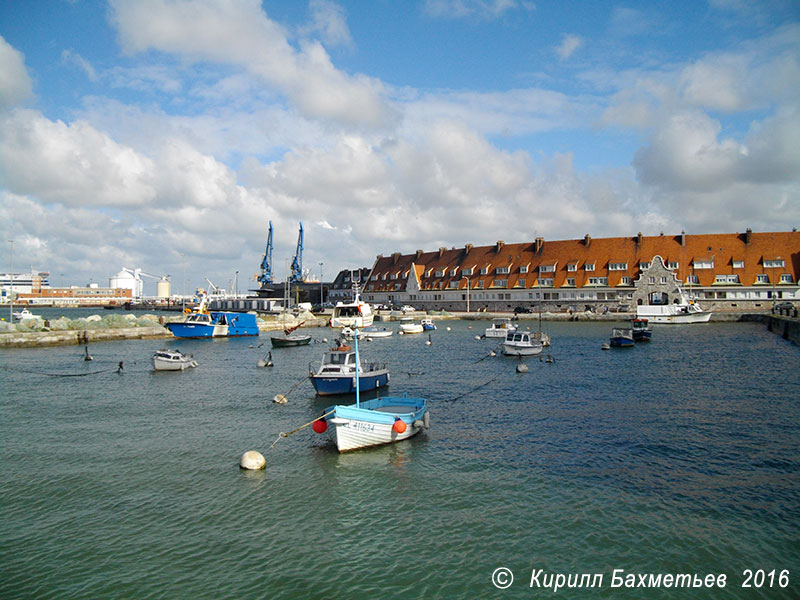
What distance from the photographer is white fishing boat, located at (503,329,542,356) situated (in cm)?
5059

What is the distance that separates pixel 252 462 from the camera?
63.1 ft

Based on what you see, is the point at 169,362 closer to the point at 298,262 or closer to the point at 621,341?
the point at 621,341

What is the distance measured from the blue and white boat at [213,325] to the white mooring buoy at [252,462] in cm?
5945

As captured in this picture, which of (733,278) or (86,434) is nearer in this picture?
(86,434)

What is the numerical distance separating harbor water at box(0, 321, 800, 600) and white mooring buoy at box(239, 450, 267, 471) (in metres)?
0.54

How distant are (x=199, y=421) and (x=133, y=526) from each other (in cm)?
1219

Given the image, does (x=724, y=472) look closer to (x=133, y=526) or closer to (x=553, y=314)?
(x=133, y=526)

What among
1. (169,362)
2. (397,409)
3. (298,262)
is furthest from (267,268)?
(397,409)

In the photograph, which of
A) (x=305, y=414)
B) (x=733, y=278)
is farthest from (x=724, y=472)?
(x=733, y=278)

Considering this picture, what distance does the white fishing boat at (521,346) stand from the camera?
50.6 meters

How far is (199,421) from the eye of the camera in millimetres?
26734

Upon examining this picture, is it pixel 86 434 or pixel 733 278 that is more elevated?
pixel 733 278

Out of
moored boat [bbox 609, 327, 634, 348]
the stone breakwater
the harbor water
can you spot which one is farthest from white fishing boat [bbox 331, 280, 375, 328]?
the harbor water

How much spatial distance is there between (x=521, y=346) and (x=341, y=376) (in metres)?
24.4
